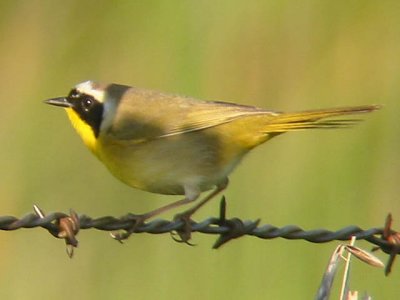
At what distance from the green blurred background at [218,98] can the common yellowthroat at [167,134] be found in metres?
0.50

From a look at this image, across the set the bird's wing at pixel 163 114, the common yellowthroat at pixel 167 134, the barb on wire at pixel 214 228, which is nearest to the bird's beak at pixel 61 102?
the common yellowthroat at pixel 167 134

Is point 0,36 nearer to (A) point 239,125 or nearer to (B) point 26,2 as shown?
(B) point 26,2

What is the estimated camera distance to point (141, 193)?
17.6ft

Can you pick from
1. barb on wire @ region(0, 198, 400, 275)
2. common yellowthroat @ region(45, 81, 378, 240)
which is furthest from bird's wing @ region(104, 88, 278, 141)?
barb on wire @ region(0, 198, 400, 275)

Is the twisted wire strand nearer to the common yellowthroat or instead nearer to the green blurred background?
the common yellowthroat

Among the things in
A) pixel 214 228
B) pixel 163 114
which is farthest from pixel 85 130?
pixel 214 228

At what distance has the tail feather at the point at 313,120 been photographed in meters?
4.00

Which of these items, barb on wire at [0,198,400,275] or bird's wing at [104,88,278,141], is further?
bird's wing at [104,88,278,141]

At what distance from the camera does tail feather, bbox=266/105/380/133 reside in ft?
13.1

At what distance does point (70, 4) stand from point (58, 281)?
161 centimetres

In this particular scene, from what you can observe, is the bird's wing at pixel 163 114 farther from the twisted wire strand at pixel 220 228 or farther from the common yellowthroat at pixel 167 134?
the twisted wire strand at pixel 220 228

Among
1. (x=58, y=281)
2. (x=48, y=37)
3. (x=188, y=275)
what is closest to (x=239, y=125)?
(x=188, y=275)

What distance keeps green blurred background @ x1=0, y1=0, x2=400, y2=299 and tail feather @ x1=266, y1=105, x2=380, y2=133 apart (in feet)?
2.62

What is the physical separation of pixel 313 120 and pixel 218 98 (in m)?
1.77
